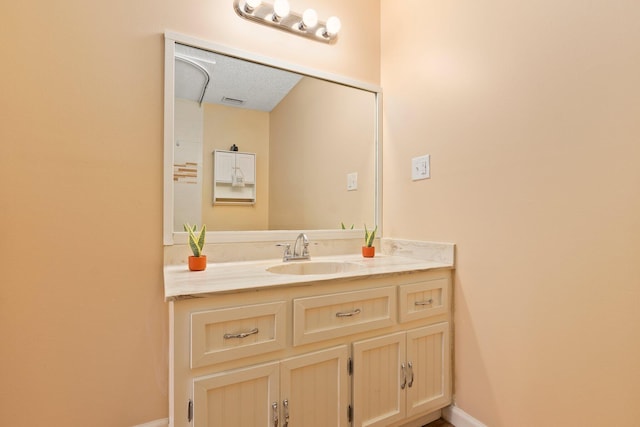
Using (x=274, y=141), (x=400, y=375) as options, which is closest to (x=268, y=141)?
(x=274, y=141)

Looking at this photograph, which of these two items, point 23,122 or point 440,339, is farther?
point 440,339

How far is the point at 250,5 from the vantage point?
4.72 ft

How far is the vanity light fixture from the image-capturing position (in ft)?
4.78

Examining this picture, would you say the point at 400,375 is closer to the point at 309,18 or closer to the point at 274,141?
the point at 274,141

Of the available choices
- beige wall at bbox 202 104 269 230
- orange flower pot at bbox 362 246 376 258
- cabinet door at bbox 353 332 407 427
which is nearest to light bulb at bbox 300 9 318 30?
beige wall at bbox 202 104 269 230

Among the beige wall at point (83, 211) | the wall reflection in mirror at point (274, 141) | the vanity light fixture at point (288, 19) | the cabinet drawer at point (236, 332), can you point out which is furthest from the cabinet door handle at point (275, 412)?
the vanity light fixture at point (288, 19)

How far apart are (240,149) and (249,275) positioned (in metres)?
0.67

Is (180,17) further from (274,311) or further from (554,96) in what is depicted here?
(554,96)

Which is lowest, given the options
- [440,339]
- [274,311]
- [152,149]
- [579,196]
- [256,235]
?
[440,339]

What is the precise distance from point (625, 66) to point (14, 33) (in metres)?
1.99

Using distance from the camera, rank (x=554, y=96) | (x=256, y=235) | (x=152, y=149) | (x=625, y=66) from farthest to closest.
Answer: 1. (x=256, y=235)
2. (x=152, y=149)
3. (x=554, y=96)
4. (x=625, y=66)

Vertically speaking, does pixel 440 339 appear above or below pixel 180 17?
below

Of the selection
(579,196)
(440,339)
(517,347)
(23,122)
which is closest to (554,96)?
(579,196)

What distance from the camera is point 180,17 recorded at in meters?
1.34
